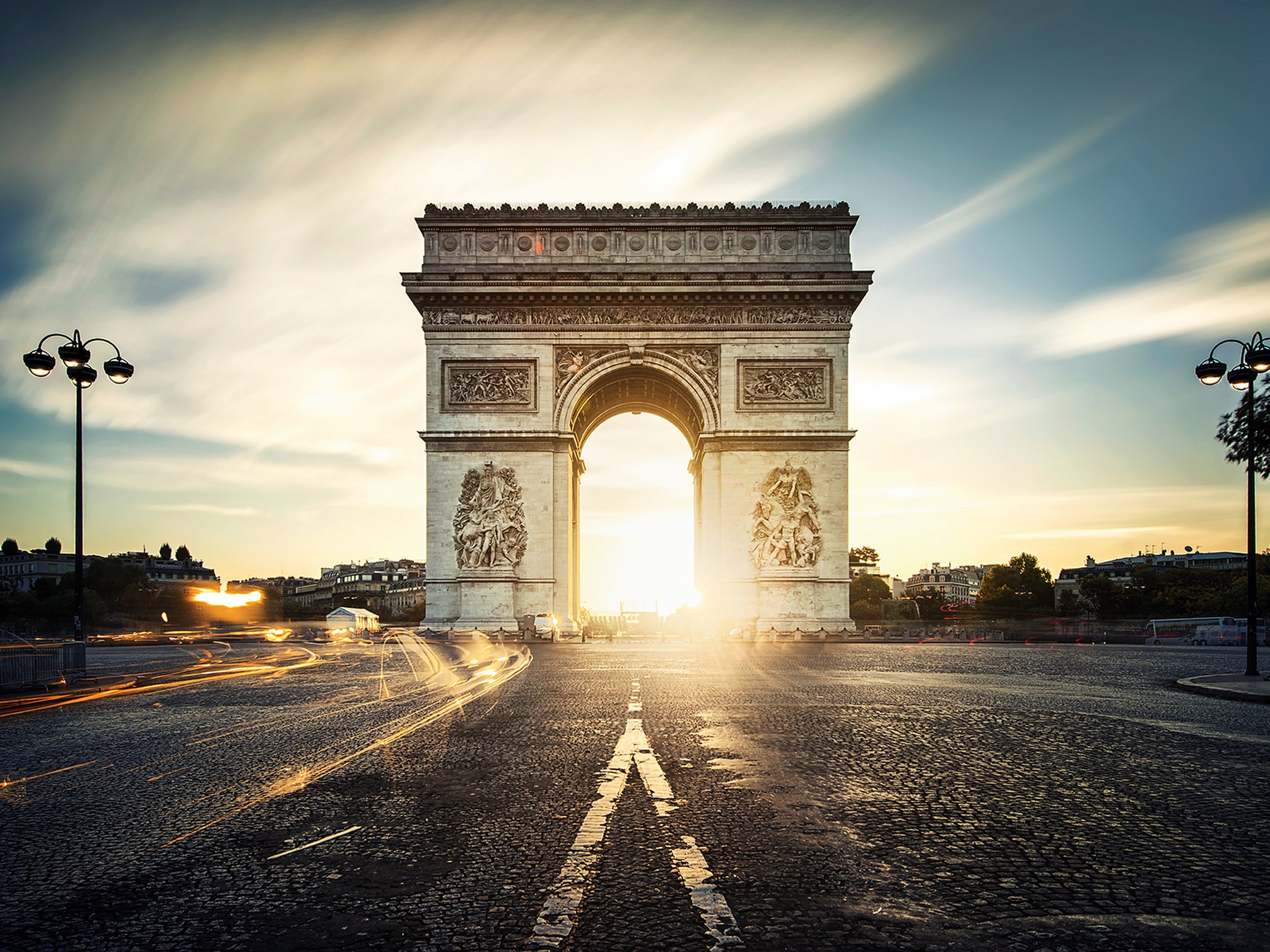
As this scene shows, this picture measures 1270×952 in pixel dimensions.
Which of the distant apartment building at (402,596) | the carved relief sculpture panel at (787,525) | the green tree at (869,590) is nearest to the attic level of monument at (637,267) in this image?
the carved relief sculpture panel at (787,525)

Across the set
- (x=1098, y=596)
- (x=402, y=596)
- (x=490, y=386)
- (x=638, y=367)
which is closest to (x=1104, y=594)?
(x=1098, y=596)

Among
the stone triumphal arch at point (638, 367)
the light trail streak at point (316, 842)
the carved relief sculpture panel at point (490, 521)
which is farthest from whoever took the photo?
the stone triumphal arch at point (638, 367)

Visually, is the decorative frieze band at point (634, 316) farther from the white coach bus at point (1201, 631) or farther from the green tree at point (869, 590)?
the green tree at point (869, 590)

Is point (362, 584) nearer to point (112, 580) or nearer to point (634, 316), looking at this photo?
point (112, 580)

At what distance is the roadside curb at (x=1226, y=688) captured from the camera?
10.8m

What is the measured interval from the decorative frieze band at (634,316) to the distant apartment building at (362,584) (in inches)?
2949

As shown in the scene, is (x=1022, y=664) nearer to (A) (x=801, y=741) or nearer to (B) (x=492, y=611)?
(A) (x=801, y=741)

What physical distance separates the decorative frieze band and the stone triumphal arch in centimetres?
6

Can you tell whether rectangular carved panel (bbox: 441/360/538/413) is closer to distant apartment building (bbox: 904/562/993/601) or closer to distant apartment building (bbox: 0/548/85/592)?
distant apartment building (bbox: 0/548/85/592)

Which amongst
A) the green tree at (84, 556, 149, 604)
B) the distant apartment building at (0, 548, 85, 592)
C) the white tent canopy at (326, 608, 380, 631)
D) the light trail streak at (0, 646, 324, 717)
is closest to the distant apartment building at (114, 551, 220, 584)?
the distant apartment building at (0, 548, 85, 592)

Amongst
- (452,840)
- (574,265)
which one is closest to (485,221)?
(574,265)

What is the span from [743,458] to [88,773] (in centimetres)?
2524

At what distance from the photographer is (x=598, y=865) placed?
3.75 m

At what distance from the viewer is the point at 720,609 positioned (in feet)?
96.3
